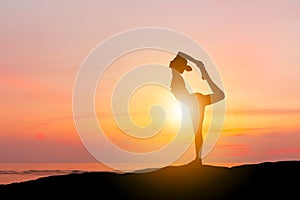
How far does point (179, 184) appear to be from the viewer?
954 inches

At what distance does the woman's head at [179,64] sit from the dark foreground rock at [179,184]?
14.8 feet

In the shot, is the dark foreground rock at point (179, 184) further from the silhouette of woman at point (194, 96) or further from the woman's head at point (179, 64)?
the woman's head at point (179, 64)

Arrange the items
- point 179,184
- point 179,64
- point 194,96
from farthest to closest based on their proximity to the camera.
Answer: point 179,184 < point 194,96 < point 179,64

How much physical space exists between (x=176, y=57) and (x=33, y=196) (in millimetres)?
8378

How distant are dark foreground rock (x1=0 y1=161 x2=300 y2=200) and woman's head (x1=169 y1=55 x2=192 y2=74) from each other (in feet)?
14.8

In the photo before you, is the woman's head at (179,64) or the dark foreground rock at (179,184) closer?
the woman's head at (179,64)

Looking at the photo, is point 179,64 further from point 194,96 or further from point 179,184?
point 179,184

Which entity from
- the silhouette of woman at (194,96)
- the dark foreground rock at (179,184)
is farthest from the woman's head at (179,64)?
the dark foreground rock at (179,184)

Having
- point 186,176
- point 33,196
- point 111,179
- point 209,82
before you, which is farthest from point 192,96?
point 33,196

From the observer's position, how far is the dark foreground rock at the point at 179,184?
2319cm

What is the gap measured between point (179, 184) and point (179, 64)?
5.11 m

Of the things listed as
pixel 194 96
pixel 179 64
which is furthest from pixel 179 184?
pixel 179 64

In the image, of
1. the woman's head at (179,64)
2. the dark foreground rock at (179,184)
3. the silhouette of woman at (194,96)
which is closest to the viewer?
the woman's head at (179,64)

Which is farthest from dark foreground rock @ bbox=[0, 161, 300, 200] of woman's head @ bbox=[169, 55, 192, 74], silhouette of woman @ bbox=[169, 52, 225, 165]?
woman's head @ bbox=[169, 55, 192, 74]
